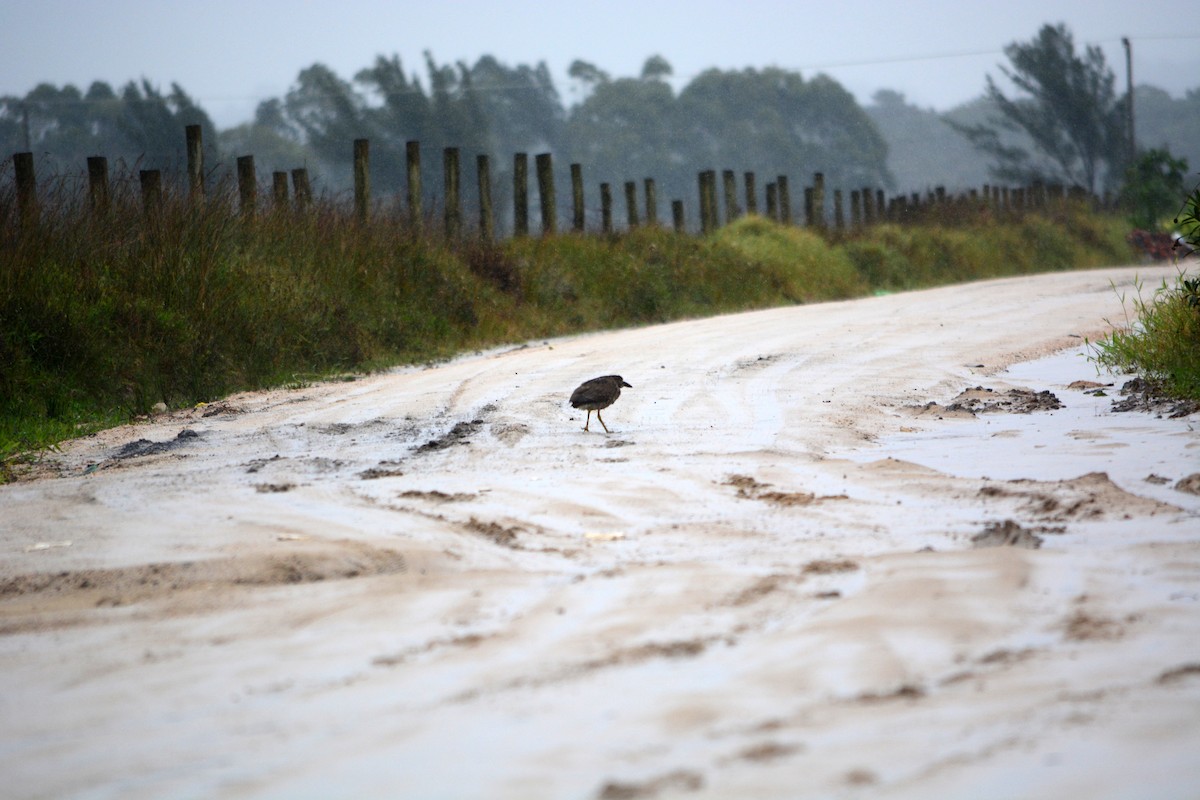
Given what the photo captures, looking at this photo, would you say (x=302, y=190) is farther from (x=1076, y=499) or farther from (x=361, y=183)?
(x=1076, y=499)

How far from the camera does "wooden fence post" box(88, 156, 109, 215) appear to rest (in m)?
10.3

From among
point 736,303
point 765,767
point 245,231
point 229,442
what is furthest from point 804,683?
point 736,303

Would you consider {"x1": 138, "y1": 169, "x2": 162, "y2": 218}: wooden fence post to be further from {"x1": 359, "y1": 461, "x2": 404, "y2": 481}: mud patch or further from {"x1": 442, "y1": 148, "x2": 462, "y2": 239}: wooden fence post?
{"x1": 359, "y1": 461, "x2": 404, "y2": 481}: mud patch

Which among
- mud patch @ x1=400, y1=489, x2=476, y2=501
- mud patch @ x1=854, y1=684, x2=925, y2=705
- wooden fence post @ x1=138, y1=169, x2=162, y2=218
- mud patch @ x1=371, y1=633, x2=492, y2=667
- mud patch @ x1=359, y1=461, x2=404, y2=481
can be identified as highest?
wooden fence post @ x1=138, y1=169, x2=162, y2=218

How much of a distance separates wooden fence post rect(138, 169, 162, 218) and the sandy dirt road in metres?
4.30

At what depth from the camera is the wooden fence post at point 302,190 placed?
13047 millimetres

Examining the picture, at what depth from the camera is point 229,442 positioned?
22.5ft

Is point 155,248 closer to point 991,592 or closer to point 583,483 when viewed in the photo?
point 583,483

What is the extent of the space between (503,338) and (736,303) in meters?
5.72

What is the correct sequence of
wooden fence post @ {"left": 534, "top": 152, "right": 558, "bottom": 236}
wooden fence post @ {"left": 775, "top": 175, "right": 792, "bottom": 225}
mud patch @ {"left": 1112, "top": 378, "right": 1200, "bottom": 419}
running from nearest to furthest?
1. mud patch @ {"left": 1112, "top": 378, "right": 1200, "bottom": 419}
2. wooden fence post @ {"left": 534, "top": 152, "right": 558, "bottom": 236}
3. wooden fence post @ {"left": 775, "top": 175, "right": 792, "bottom": 225}

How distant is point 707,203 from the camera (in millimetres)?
23688

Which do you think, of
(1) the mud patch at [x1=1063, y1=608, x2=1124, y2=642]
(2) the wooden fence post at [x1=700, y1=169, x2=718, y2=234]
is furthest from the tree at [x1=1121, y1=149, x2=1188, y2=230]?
(1) the mud patch at [x1=1063, y1=608, x2=1124, y2=642]

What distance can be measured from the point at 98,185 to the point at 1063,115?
48.9m

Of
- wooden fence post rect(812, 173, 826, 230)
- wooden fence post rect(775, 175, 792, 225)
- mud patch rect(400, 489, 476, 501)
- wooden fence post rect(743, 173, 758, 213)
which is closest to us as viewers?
mud patch rect(400, 489, 476, 501)
